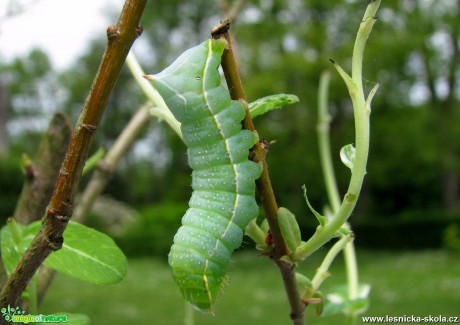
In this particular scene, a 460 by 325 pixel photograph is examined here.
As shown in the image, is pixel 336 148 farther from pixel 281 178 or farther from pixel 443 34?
pixel 443 34

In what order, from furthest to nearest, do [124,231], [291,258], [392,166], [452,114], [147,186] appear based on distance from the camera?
1. [147,186]
2. [392,166]
3. [452,114]
4. [124,231]
5. [291,258]

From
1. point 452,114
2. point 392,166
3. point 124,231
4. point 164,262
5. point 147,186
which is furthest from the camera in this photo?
point 147,186

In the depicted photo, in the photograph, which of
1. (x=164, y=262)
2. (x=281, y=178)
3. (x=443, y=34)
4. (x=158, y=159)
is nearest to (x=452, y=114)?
(x=443, y=34)

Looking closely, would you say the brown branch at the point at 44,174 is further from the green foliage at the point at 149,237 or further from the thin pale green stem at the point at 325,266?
the green foliage at the point at 149,237

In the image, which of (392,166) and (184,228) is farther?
(392,166)

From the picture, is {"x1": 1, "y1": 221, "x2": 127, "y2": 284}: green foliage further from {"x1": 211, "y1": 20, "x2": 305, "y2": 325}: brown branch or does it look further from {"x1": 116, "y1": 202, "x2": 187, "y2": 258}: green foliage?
{"x1": 116, "y1": 202, "x2": 187, "y2": 258}: green foliage

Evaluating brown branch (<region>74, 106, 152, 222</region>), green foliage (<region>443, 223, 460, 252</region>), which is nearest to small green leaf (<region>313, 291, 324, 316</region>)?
brown branch (<region>74, 106, 152, 222</region>)
